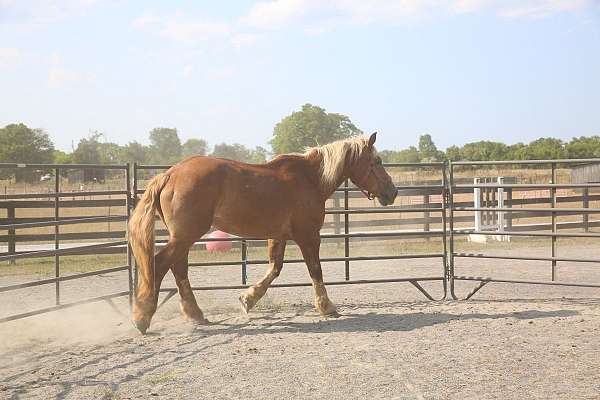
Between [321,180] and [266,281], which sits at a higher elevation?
[321,180]

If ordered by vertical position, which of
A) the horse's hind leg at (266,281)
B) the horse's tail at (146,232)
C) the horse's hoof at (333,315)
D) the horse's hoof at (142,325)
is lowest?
the horse's hoof at (333,315)

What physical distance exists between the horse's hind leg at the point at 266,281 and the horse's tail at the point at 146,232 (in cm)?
110

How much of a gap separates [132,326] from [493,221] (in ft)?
37.7

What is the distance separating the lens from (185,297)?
5.86 metres

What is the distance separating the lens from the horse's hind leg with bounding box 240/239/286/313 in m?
6.09

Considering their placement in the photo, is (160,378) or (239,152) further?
(239,152)

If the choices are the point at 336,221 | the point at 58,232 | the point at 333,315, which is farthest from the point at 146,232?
the point at 336,221

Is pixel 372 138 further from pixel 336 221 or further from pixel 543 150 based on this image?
pixel 543 150

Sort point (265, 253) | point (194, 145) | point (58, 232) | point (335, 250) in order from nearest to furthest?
point (58, 232)
point (265, 253)
point (335, 250)
point (194, 145)

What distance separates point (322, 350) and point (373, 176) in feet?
8.13

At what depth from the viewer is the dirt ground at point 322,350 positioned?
3775mm

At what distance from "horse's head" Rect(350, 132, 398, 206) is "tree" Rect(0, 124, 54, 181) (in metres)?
45.1

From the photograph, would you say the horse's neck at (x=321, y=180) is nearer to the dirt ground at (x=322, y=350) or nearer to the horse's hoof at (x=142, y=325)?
the dirt ground at (x=322, y=350)

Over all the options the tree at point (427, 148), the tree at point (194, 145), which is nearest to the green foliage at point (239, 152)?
the tree at point (194, 145)
